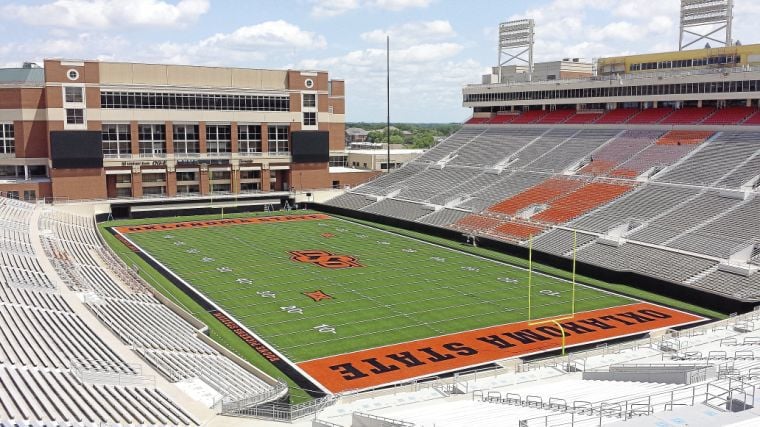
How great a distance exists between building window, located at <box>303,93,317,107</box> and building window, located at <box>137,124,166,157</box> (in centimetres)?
1231

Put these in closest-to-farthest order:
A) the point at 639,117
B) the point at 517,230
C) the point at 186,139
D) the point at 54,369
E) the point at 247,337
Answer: the point at 54,369
the point at 247,337
the point at 517,230
the point at 639,117
the point at 186,139

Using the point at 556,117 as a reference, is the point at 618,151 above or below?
below

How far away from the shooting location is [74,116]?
5100 centimetres

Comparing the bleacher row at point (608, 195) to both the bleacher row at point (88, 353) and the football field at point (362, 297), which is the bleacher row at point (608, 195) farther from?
the bleacher row at point (88, 353)

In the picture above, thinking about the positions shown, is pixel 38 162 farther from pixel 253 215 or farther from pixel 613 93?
pixel 613 93

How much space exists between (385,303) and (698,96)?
28642 mm

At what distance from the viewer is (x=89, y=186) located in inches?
2035

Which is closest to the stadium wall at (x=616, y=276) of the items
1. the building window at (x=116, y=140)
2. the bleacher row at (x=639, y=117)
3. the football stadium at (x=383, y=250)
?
the football stadium at (x=383, y=250)

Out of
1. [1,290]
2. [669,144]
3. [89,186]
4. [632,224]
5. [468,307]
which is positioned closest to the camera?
[1,290]

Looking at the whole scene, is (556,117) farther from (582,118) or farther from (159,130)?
(159,130)

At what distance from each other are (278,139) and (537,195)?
81.1 ft

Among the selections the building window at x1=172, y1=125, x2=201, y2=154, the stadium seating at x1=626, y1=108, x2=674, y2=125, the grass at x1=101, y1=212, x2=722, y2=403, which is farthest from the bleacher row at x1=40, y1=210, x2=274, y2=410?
the stadium seating at x1=626, y1=108, x2=674, y2=125

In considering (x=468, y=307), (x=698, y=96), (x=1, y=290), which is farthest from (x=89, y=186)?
(x=698, y=96)

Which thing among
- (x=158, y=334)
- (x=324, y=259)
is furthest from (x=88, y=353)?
(x=324, y=259)
